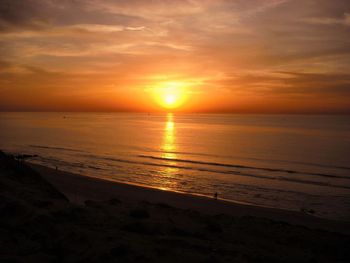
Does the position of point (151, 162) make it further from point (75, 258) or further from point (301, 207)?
point (75, 258)

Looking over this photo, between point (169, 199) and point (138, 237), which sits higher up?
point (138, 237)

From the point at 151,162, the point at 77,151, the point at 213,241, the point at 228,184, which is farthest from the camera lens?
the point at 77,151

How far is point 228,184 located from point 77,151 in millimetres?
27542

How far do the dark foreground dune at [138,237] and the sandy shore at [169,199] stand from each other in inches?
180

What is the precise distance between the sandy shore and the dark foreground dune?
15.0 ft

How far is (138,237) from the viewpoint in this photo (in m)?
7.86

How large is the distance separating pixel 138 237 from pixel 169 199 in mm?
11643

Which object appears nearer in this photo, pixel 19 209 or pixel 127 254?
pixel 127 254

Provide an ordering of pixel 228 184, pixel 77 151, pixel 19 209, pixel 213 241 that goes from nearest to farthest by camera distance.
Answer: pixel 213 241 < pixel 19 209 < pixel 228 184 < pixel 77 151

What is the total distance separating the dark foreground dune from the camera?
671 cm

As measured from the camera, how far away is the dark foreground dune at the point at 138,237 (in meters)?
6.71

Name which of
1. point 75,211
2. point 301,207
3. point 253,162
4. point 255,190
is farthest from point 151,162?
point 75,211

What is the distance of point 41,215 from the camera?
8.69 metres

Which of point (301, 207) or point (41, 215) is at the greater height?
point (41, 215)
